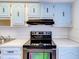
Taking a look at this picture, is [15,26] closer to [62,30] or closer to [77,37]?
Answer: [62,30]

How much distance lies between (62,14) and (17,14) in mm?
1160

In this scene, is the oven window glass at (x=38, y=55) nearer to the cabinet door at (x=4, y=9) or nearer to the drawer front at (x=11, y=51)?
the drawer front at (x=11, y=51)

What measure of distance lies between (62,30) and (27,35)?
38.9 inches

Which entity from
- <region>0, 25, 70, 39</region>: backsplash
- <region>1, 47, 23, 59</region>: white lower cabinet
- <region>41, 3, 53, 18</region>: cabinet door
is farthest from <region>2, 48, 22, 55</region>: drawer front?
<region>41, 3, 53, 18</region>: cabinet door

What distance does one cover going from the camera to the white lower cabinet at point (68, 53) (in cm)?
315

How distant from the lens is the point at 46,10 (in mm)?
3900

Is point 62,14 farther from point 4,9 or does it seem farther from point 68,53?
point 4,9

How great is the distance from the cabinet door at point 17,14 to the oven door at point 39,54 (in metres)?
0.98

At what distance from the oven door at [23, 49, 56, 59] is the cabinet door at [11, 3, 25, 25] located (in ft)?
3.20

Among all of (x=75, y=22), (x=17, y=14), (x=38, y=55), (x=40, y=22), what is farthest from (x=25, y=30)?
(x=75, y=22)

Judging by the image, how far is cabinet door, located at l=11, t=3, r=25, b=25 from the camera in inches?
152

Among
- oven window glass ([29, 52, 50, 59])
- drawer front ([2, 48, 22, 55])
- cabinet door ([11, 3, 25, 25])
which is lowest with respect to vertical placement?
oven window glass ([29, 52, 50, 59])

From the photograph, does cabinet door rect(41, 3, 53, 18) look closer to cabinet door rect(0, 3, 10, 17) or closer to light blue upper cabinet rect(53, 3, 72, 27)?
light blue upper cabinet rect(53, 3, 72, 27)

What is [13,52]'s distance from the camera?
3156 mm
